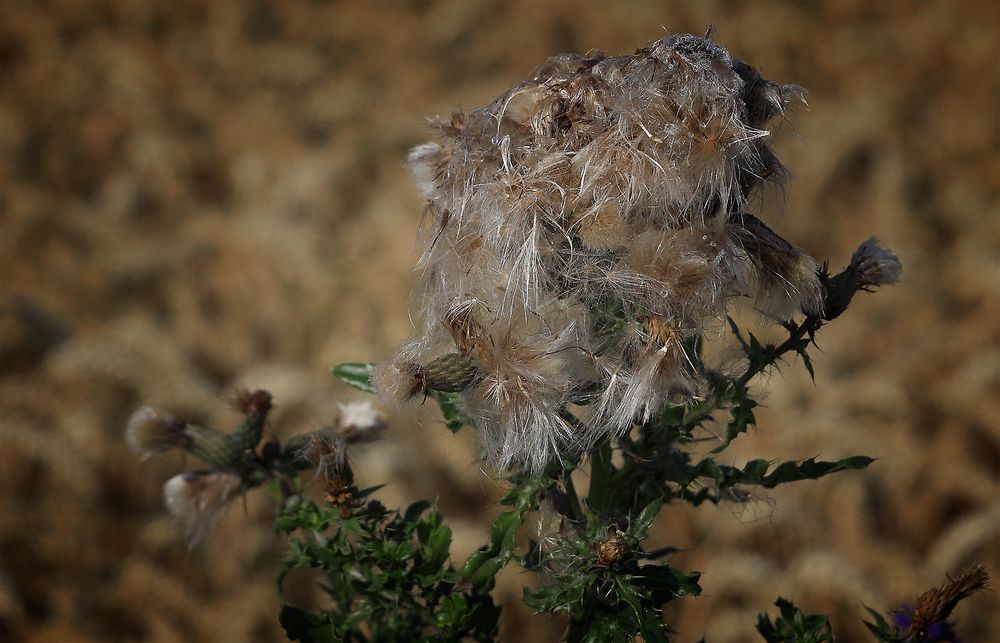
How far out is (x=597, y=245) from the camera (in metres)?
0.96

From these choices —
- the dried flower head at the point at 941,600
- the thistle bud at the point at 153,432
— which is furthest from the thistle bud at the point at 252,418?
the dried flower head at the point at 941,600

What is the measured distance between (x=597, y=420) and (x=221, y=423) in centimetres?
252

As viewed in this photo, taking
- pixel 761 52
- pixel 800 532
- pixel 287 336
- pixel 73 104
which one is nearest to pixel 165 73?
pixel 73 104

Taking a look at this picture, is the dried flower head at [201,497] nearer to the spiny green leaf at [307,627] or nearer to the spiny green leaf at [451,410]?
the spiny green leaf at [307,627]

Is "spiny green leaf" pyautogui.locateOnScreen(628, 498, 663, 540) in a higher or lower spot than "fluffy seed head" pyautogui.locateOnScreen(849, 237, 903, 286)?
lower

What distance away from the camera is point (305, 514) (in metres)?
1.18

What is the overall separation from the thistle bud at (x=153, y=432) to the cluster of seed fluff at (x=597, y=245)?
53 cm

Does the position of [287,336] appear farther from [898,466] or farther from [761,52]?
[761,52]

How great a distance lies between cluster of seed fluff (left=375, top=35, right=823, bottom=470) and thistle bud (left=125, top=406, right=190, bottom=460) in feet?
1.75

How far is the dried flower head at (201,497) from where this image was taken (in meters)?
1.31

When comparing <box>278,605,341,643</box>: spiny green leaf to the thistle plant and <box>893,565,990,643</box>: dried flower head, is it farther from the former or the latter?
<box>893,565,990,643</box>: dried flower head

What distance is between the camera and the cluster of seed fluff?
94 cm

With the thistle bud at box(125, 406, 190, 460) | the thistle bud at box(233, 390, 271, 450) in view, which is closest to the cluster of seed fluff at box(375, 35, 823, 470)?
the thistle bud at box(233, 390, 271, 450)

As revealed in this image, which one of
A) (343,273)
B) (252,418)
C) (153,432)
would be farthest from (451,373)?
(343,273)
